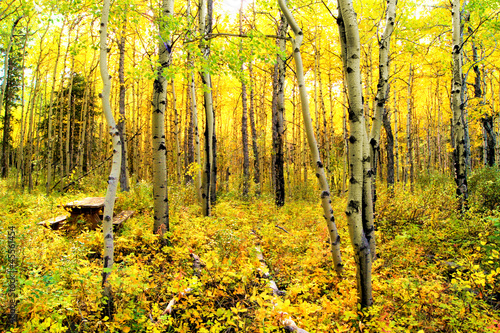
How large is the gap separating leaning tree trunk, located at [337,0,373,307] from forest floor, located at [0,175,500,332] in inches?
12.6

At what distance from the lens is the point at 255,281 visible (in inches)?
137

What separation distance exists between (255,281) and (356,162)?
1964 mm

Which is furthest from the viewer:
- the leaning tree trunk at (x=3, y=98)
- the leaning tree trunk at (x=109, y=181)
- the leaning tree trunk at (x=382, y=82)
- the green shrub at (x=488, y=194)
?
the leaning tree trunk at (x=3, y=98)

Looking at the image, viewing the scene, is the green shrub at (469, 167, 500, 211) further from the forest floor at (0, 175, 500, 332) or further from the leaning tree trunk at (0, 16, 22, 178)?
the leaning tree trunk at (0, 16, 22, 178)

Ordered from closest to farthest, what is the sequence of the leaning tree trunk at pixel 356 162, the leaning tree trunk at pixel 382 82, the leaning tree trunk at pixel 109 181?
the leaning tree trunk at pixel 356 162 < the leaning tree trunk at pixel 109 181 < the leaning tree trunk at pixel 382 82

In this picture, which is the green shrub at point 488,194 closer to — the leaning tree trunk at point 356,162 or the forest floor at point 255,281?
the forest floor at point 255,281

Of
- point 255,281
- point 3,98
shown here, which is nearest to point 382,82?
point 255,281

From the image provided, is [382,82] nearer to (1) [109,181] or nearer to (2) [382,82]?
(2) [382,82]

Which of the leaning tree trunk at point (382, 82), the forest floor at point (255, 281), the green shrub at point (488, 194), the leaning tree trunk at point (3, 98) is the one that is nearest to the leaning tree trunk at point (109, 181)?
the forest floor at point (255, 281)

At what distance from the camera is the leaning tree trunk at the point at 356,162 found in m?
3.10

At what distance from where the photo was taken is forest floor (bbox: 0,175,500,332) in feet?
8.92

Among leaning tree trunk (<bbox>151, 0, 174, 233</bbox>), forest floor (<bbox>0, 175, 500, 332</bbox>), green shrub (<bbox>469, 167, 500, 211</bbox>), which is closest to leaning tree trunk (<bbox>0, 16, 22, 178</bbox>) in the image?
forest floor (<bbox>0, 175, 500, 332</bbox>)

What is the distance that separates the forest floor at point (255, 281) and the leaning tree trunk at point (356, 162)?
0.32 meters

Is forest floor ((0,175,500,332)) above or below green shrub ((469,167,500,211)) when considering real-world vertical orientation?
below
